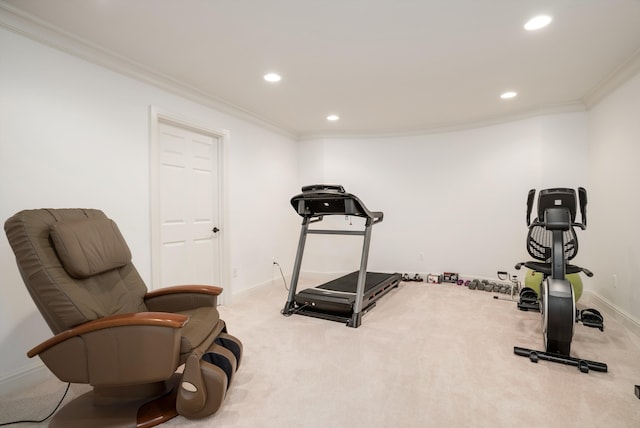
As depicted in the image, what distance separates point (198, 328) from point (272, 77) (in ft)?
7.97

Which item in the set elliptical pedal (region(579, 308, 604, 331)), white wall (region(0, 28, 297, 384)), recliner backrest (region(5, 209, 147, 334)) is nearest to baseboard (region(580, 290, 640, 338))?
elliptical pedal (region(579, 308, 604, 331))

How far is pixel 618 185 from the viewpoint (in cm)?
324

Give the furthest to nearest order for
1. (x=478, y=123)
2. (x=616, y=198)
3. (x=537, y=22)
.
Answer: (x=478, y=123) < (x=616, y=198) < (x=537, y=22)

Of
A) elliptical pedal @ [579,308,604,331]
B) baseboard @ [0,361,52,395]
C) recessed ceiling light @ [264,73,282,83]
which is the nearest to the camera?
baseboard @ [0,361,52,395]

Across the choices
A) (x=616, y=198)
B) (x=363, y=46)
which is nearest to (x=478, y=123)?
(x=616, y=198)

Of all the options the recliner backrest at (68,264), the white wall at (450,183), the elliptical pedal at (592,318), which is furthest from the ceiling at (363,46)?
the elliptical pedal at (592,318)

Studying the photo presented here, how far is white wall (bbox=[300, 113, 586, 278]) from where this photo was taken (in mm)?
4227

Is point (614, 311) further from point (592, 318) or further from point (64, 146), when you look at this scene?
point (64, 146)

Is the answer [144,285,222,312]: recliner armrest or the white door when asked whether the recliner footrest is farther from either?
the white door

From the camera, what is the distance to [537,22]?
227cm

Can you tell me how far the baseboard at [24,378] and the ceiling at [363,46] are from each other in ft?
7.88

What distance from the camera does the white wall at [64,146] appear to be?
2133mm

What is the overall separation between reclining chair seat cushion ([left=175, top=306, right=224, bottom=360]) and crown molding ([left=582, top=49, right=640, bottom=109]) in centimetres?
409

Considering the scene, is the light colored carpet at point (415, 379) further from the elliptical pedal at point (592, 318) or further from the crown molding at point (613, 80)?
the crown molding at point (613, 80)
